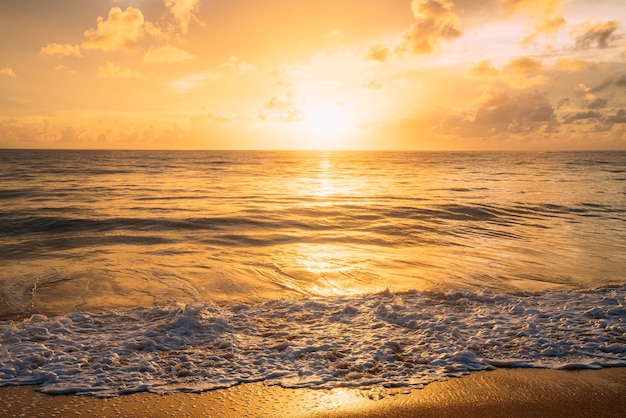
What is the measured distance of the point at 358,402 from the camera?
14.8 ft

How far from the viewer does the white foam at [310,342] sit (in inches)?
199

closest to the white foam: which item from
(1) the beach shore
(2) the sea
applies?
(2) the sea

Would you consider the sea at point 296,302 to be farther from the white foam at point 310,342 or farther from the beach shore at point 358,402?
the beach shore at point 358,402

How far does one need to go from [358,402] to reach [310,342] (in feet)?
5.45

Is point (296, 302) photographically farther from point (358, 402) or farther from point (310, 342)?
point (358, 402)

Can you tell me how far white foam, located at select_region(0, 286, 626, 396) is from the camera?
5.05 m

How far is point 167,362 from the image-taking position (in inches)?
214

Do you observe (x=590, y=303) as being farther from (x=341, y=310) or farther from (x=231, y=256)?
(x=231, y=256)

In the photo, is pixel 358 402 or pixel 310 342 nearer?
pixel 358 402

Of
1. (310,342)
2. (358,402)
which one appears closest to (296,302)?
(310,342)

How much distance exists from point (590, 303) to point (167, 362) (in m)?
7.78

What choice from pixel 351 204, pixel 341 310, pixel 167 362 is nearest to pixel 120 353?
pixel 167 362

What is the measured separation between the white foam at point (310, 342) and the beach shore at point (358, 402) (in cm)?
20

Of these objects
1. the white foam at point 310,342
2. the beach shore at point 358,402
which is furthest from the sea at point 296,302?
the beach shore at point 358,402
